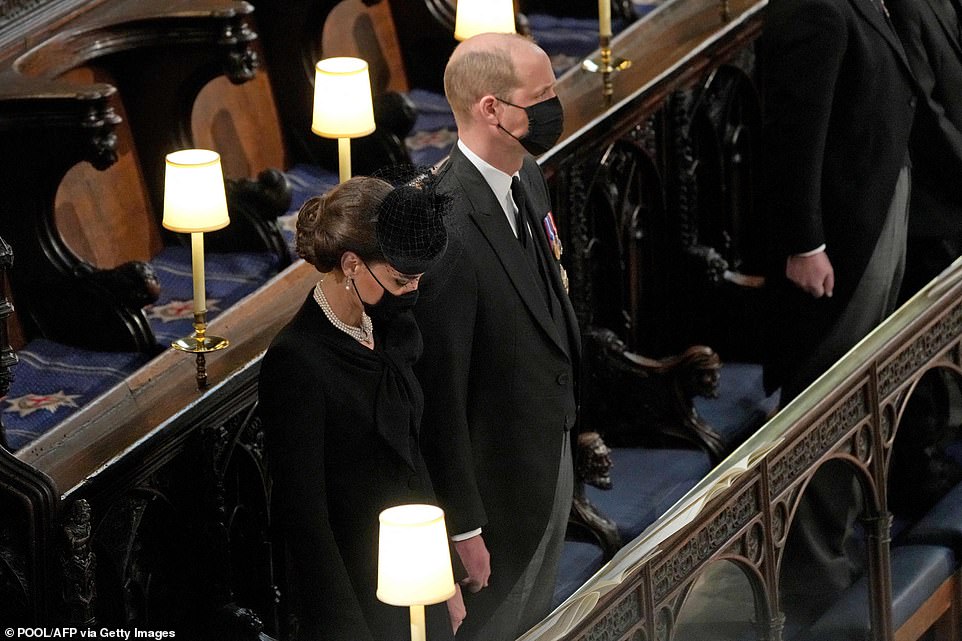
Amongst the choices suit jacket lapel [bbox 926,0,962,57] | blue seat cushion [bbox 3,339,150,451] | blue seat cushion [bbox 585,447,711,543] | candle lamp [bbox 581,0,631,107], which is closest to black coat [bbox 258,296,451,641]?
blue seat cushion [bbox 3,339,150,451]

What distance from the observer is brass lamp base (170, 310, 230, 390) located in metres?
4.09

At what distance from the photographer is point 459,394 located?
12.8ft

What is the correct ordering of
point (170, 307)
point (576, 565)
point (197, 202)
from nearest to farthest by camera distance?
point (197, 202)
point (170, 307)
point (576, 565)

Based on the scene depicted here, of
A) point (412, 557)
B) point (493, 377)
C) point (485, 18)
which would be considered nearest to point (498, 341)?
point (493, 377)

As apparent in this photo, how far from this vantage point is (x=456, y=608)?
3871mm

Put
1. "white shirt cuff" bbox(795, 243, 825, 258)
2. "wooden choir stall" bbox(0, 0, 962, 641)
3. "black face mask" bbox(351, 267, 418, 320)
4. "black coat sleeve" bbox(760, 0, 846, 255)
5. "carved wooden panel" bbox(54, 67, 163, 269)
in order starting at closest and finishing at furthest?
"black face mask" bbox(351, 267, 418, 320)
"wooden choir stall" bbox(0, 0, 962, 641)
"carved wooden panel" bbox(54, 67, 163, 269)
"black coat sleeve" bbox(760, 0, 846, 255)
"white shirt cuff" bbox(795, 243, 825, 258)

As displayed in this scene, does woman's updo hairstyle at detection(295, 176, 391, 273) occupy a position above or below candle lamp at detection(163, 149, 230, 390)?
above

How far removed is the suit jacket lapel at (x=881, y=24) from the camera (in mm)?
5094

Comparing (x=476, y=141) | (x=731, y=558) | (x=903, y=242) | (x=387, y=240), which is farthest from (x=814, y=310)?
(x=387, y=240)

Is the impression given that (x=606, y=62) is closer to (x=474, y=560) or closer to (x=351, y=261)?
(x=474, y=560)

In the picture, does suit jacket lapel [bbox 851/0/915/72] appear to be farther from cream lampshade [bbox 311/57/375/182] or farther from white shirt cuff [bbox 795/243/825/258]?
cream lampshade [bbox 311/57/375/182]

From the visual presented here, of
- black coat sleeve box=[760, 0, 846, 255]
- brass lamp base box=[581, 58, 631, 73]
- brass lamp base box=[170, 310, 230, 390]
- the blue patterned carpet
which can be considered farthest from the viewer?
brass lamp base box=[581, 58, 631, 73]

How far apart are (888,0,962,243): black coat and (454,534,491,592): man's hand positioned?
6.79 ft

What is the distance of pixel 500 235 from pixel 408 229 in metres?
0.47
